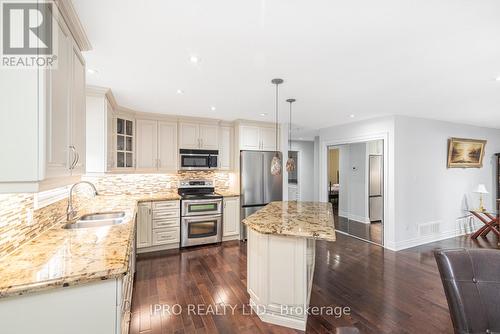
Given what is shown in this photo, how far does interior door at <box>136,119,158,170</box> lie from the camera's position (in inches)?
158

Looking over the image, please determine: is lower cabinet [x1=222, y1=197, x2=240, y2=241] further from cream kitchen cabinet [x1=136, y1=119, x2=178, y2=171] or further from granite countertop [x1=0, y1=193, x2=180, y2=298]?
granite countertop [x1=0, y1=193, x2=180, y2=298]

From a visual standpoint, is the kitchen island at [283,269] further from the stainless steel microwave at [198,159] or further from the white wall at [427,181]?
the white wall at [427,181]

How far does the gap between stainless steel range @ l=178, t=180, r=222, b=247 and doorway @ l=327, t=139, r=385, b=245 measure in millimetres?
2894

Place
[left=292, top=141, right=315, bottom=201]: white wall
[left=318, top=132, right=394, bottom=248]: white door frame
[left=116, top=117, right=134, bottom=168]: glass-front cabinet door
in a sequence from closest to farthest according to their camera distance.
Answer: [left=116, top=117, right=134, bottom=168]: glass-front cabinet door → [left=318, top=132, right=394, bottom=248]: white door frame → [left=292, top=141, right=315, bottom=201]: white wall

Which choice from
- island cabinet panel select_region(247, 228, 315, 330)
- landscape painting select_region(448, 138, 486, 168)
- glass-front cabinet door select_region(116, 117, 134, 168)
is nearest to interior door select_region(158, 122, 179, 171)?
glass-front cabinet door select_region(116, 117, 134, 168)

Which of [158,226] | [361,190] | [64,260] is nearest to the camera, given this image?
[64,260]

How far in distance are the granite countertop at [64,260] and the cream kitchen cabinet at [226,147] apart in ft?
9.42

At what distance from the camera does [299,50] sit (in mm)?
1860

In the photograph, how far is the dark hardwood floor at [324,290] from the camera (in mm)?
2061

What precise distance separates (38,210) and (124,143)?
85.1 inches

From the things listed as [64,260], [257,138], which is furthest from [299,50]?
[257,138]

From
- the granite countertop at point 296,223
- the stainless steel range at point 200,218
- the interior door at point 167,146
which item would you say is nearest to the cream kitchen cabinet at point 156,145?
the interior door at point 167,146

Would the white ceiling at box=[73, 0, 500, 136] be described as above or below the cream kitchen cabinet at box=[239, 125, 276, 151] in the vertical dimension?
above

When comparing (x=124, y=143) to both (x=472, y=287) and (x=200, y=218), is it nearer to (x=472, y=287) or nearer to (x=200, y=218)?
(x=200, y=218)
